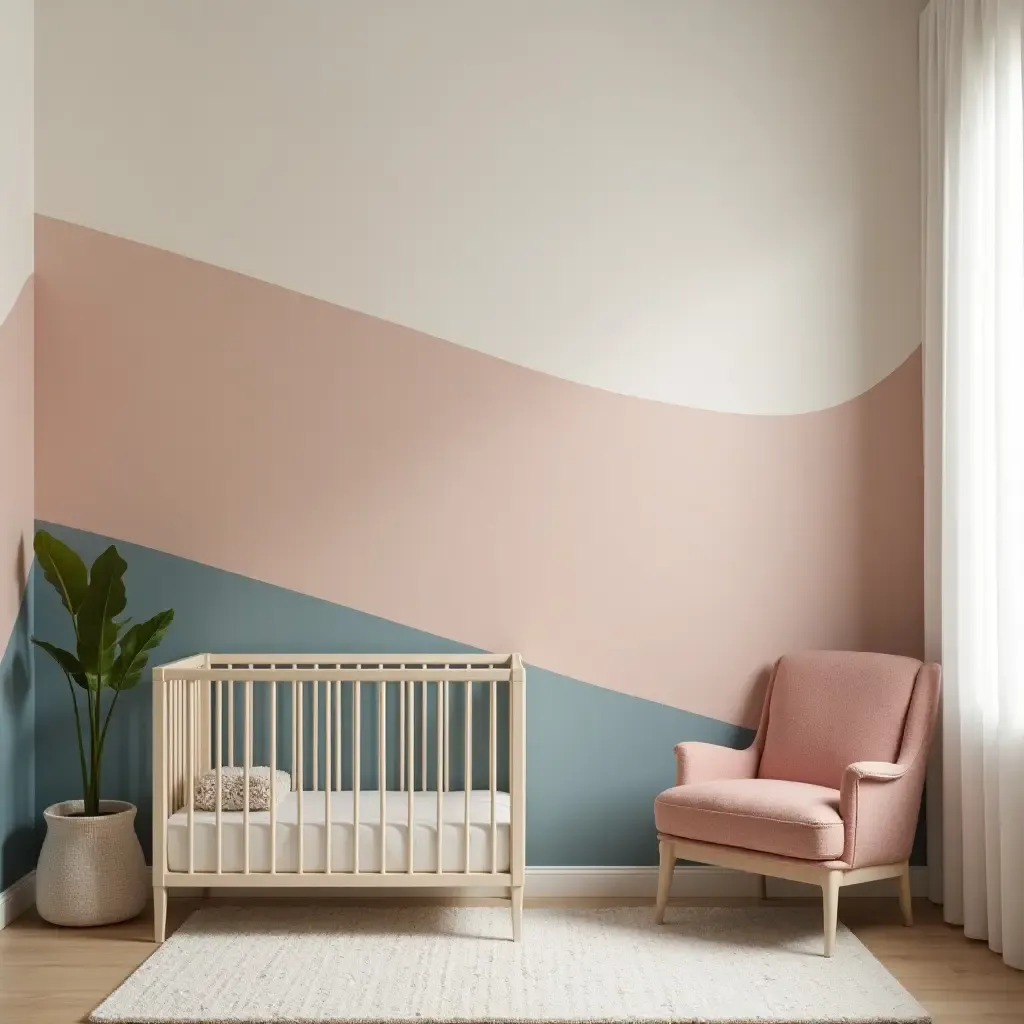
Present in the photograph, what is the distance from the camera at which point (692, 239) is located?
3590mm

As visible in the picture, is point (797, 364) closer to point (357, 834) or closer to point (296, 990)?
point (357, 834)

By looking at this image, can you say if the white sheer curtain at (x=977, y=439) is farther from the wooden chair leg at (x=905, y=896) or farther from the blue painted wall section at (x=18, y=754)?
the blue painted wall section at (x=18, y=754)

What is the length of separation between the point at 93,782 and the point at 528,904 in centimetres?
129

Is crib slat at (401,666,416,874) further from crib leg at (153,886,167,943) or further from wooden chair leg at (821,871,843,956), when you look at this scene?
wooden chair leg at (821,871,843,956)

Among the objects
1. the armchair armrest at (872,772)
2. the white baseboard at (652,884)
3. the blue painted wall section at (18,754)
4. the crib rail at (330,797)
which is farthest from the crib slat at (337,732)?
the armchair armrest at (872,772)

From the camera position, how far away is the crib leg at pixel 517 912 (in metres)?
3.02

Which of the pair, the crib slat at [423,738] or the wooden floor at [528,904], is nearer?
the wooden floor at [528,904]

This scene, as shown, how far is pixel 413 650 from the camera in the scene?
3572mm

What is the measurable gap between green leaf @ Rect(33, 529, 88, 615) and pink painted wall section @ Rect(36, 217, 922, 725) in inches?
9.6

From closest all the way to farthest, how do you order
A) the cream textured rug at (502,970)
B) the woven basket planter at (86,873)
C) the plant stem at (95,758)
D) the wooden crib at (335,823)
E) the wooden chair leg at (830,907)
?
the cream textured rug at (502,970) < the wooden chair leg at (830,907) < the wooden crib at (335,823) < the woven basket planter at (86,873) < the plant stem at (95,758)

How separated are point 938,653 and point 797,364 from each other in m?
0.96

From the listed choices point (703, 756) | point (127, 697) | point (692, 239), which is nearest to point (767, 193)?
point (692, 239)

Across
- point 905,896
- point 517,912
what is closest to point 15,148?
point 517,912

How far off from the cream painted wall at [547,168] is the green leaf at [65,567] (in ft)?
3.18
